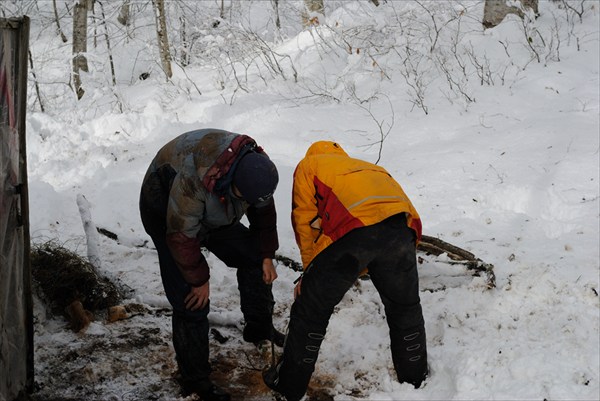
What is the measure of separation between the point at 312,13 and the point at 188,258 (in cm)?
787

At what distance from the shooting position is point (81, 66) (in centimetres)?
1387

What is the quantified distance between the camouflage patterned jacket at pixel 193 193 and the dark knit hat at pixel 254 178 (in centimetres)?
4

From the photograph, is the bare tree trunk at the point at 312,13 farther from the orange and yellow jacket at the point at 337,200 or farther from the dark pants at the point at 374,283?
the dark pants at the point at 374,283

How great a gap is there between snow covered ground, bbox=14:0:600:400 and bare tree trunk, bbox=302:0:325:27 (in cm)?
28

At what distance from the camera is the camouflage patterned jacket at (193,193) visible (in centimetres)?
291

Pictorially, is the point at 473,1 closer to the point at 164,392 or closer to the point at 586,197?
the point at 586,197

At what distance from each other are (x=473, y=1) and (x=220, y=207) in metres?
8.89

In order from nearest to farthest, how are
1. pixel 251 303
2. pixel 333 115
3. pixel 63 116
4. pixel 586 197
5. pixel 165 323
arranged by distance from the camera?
pixel 251 303, pixel 165 323, pixel 586 197, pixel 333 115, pixel 63 116

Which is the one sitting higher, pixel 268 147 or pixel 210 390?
pixel 268 147

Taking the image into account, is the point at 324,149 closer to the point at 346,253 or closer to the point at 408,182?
the point at 346,253

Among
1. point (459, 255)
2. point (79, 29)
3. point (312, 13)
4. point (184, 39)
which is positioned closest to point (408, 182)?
point (459, 255)

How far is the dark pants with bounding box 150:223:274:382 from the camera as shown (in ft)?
11.0

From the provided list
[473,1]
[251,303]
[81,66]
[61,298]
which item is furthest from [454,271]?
[81,66]

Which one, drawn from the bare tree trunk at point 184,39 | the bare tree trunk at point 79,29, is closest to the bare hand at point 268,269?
the bare tree trunk at point 79,29
